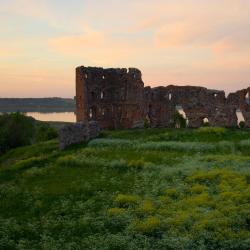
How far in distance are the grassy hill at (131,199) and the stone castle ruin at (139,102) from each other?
51.9 ft

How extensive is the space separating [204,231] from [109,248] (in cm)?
328

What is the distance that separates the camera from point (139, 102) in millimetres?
51500

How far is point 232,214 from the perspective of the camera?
1722 centimetres

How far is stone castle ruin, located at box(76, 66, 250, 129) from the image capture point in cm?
4941

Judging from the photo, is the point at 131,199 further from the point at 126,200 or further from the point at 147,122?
the point at 147,122

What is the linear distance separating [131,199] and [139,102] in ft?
106

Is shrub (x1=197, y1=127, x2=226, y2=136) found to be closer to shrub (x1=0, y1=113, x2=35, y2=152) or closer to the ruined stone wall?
the ruined stone wall

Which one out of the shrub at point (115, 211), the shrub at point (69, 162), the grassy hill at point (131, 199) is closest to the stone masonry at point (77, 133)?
the grassy hill at point (131, 199)

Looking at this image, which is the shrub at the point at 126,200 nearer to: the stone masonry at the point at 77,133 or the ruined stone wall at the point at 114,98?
the stone masonry at the point at 77,133

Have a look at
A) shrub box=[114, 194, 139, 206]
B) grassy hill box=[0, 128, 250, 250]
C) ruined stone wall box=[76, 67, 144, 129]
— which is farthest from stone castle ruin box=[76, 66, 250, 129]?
shrub box=[114, 194, 139, 206]

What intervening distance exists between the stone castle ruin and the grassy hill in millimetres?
15825

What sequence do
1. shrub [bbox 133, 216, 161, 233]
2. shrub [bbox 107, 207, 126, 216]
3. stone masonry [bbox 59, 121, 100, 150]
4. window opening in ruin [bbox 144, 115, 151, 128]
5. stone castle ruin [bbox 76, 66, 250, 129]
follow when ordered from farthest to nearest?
1. window opening in ruin [bbox 144, 115, 151, 128]
2. stone castle ruin [bbox 76, 66, 250, 129]
3. stone masonry [bbox 59, 121, 100, 150]
4. shrub [bbox 107, 207, 126, 216]
5. shrub [bbox 133, 216, 161, 233]

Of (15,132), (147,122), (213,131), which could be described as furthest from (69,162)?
(15,132)

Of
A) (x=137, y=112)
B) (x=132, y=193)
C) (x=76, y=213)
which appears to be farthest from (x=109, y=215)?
(x=137, y=112)
